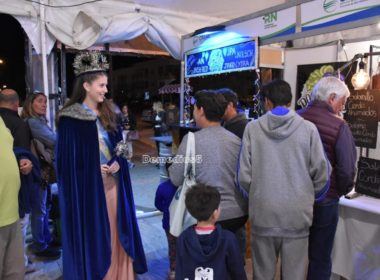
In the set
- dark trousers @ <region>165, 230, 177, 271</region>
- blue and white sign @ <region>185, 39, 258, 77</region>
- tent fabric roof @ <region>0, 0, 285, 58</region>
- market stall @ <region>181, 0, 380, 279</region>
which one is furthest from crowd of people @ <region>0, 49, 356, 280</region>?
tent fabric roof @ <region>0, 0, 285, 58</region>

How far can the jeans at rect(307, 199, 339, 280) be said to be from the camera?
194 centimetres

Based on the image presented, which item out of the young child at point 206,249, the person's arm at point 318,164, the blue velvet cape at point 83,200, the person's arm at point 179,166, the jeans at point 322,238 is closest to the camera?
the young child at point 206,249

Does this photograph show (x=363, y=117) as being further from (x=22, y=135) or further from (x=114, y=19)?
(x=114, y=19)

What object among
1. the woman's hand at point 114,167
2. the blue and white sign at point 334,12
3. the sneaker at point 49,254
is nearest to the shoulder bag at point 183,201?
the woman's hand at point 114,167

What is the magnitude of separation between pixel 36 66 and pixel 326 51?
3314 millimetres

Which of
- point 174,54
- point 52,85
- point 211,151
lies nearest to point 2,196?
point 211,151

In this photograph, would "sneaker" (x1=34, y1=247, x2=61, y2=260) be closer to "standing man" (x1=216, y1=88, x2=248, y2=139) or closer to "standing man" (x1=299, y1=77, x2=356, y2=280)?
"standing man" (x1=216, y1=88, x2=248, y2=139)

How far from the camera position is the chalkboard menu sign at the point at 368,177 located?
2369 mm

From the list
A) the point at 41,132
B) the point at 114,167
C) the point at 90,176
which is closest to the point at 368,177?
the point at 114,167

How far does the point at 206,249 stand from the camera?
1457 millimetres

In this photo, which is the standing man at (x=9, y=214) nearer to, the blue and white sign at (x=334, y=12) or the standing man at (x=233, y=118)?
the standing man at (x=233, y=118)

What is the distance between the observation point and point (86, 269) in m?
2.26

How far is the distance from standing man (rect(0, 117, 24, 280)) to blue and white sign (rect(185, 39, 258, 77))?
2.28 metres

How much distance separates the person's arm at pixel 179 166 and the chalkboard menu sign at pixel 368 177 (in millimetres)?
1397
